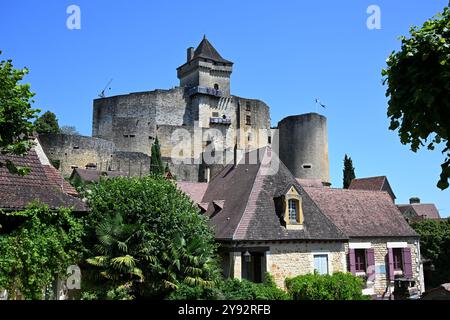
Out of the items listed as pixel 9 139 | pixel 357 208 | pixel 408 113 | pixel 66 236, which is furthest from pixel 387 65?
pixel 357 208

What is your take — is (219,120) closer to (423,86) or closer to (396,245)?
(396,245)

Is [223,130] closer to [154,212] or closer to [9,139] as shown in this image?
[154,212]

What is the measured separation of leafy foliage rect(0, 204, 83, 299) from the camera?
1047 centimetres

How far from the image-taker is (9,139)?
368 inches

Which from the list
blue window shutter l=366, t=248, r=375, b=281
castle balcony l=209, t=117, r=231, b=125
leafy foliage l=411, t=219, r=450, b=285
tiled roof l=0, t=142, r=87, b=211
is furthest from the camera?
castle balcony l=209, t=117, r=231, b=125

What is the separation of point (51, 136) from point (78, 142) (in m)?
2.59

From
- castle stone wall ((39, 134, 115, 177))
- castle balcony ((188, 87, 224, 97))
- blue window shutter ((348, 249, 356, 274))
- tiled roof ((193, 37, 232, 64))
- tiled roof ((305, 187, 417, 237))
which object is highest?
tiled roof ((193, 37, 232, 64))

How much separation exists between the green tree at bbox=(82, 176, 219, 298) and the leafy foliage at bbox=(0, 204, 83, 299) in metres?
1.59

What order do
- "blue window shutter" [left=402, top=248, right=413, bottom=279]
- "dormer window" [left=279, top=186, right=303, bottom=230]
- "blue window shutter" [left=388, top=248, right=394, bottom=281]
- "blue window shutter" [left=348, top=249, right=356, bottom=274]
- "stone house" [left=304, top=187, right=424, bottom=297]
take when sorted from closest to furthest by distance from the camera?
"dormer window" [left=279, top=186, right=303, bottom=230]
"blue window shutter" [left=348, top=249, right=356, bottom=274]
"stone house" [left=304, top=187, right=424, bottom=297]
"blue window shutter" [left=388, top=248, right=394, bottom=281]
"blue window shutter" [left=402, top=248, right=413, bottom=279]

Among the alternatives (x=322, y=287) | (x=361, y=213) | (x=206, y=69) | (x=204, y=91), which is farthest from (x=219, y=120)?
(x=322, y=287)

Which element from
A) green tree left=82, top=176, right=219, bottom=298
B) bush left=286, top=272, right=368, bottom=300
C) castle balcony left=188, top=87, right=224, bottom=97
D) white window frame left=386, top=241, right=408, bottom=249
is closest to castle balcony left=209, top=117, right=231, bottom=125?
castle balcony left=188, top=87, right=224, bottom=97

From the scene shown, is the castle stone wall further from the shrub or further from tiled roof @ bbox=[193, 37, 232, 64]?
the shrub

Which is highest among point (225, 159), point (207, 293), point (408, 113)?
point (225, 159)

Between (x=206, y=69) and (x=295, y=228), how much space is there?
161ft
